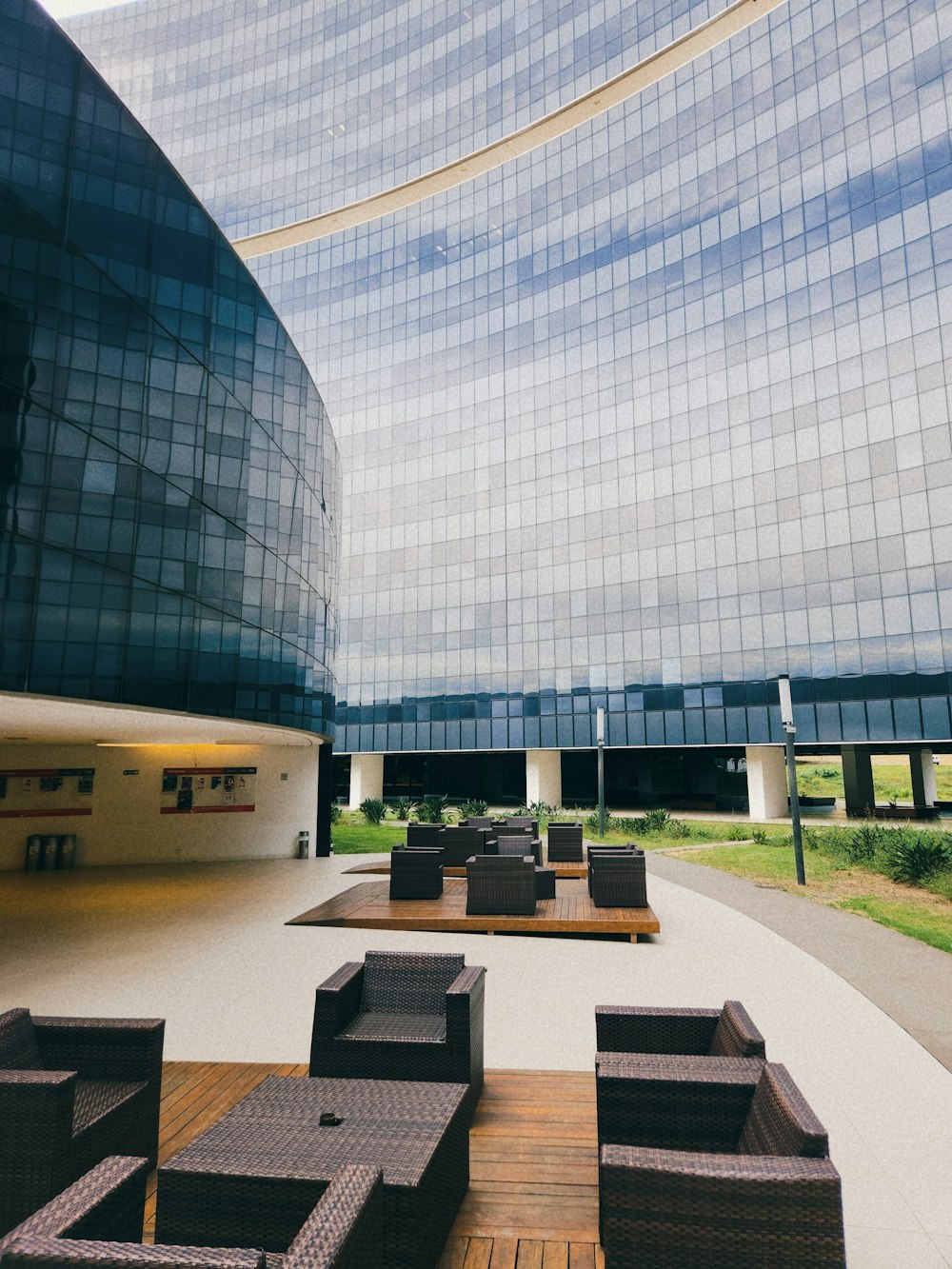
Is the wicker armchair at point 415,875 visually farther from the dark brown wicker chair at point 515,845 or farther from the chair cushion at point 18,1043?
the chair cushion at point 18,1043

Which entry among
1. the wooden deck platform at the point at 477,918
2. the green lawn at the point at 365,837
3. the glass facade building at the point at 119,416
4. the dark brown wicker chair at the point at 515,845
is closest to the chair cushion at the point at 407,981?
the glass facade building at the point at 119,416

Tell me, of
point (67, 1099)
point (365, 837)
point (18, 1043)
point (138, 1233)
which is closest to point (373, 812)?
point (365, 837)

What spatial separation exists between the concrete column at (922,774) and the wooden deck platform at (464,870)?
27.3m

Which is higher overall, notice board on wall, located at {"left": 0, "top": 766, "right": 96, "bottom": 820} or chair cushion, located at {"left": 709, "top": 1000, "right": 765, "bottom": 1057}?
notice board on wall, located at {"left": 0, "top": 766, "right": 96, "bottom": 820}

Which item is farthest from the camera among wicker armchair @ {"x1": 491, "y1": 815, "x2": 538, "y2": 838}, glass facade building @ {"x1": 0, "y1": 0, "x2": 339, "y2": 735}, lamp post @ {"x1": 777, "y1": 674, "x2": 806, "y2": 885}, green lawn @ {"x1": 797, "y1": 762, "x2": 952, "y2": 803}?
green lawn @ {"x1": 797, "y1": 762, "x2": 952, "y2": 803}

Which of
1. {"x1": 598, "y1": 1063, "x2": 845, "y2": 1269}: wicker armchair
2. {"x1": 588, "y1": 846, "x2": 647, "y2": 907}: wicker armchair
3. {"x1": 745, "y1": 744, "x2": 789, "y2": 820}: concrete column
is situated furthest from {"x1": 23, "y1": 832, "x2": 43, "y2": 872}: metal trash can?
{"x1": 745, "y1": 744, "x2": 789, "y2": 820}: concrete column

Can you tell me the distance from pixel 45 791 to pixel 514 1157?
1550cm

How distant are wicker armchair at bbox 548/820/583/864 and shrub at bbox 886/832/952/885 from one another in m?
6.37

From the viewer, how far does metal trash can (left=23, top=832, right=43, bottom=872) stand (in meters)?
15.9

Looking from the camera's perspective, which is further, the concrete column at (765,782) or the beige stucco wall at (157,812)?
the concrete column at (765,782)

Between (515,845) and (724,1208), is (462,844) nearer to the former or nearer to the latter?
(515,845)

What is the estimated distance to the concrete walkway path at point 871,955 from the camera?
22.1ft

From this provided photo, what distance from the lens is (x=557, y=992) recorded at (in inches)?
293

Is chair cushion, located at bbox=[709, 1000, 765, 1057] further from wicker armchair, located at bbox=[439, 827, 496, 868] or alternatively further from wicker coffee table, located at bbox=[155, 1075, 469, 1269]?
wicker armchair, located at bbox=[439, 827, 496, 868]
